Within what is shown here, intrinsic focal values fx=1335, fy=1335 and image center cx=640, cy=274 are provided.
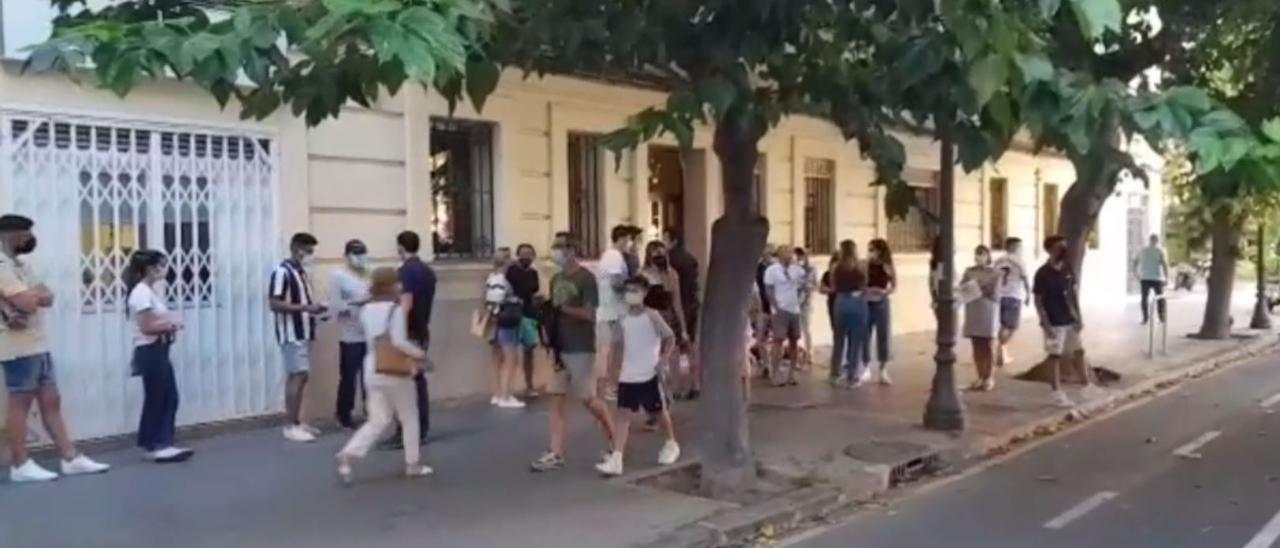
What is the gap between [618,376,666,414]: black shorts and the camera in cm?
948

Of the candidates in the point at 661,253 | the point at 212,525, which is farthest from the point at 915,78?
the point at 661,253

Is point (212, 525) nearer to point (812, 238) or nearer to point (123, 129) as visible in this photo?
point (123, 129)

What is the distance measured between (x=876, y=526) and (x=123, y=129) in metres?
6.67

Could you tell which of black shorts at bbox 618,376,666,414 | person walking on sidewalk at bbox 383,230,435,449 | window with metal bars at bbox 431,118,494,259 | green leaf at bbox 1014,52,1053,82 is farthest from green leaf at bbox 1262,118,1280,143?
window with metal bars at bbox 431,118,494,259

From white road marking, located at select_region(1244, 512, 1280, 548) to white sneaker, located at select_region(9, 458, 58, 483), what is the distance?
309 inches

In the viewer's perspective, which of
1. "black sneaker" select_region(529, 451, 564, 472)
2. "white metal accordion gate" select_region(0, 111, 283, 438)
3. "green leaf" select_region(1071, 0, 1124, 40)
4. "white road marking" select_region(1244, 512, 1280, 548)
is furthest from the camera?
"white metal accordion gate" select_region(0, 111, 283, 438)

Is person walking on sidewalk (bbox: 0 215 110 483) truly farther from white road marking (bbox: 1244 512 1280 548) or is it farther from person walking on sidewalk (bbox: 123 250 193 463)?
white road marking (bbox: 1244 512 1280 548)

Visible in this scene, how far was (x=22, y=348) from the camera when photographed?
9.08 metres

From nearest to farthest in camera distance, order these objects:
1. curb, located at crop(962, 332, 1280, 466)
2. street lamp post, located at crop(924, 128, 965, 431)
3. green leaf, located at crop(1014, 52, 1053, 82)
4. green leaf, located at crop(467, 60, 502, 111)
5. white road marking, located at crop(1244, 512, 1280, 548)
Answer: green leaf, located at crop(1014, 52, 1053, 82) < green leaf, located at crop(467, 60, 502, 111) < white road marking, located at crop(1244, 512, 1280, 548) < curb, located at crop(962, 332, 1280, 466) < street lamp post, located at crop(924, 128, 965, 431)

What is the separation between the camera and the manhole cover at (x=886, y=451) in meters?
10.6

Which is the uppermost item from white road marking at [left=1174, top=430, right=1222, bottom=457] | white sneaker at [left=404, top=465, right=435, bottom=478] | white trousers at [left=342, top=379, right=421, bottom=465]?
white trousers at [left=342, top=379, right=421, bottom=465]

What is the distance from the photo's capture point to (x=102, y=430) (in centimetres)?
1060

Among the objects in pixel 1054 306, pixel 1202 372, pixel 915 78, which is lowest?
pixel 1202 372

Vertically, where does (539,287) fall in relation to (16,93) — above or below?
below
